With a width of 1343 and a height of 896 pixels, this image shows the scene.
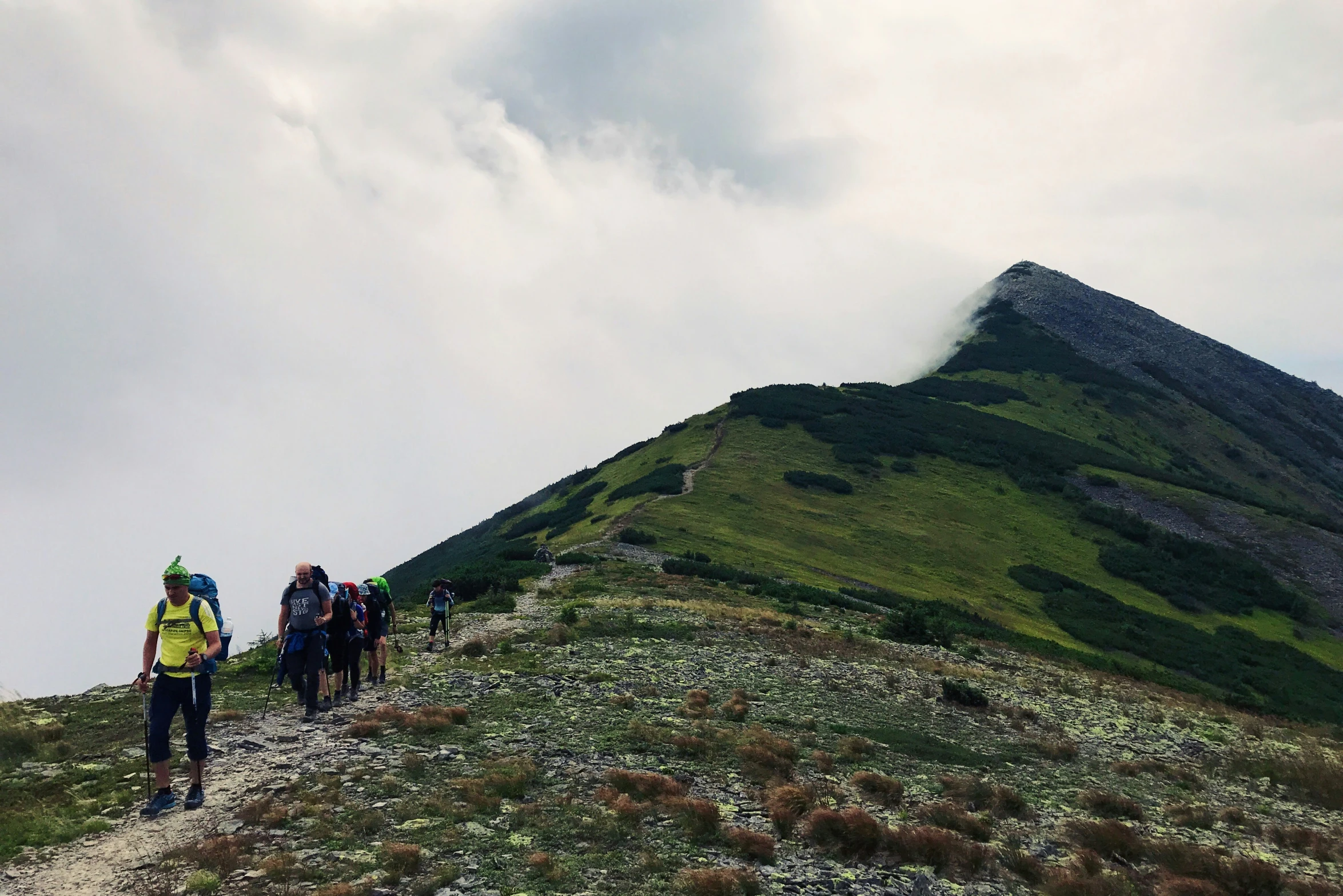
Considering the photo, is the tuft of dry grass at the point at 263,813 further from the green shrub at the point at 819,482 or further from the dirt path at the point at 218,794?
the green shrub at the point at 819,482

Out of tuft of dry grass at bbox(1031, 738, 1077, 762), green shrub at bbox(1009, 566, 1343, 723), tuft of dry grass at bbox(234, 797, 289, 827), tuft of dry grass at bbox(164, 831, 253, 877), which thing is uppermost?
tuft of dry grass at bbox(234, 797, 289, 827)

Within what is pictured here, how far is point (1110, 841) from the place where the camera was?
11859 mm

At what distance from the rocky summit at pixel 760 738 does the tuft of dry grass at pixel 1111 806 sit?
2.9 inches

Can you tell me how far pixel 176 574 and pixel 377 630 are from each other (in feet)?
31.1

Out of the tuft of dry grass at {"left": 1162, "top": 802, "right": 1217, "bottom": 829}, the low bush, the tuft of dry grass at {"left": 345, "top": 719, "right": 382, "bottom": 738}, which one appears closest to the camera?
the tuft of dry grass at {"left": 1162, "top": 802, "right": 1217, "bottom": 829}

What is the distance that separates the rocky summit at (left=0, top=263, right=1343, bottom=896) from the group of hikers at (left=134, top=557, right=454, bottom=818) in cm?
73

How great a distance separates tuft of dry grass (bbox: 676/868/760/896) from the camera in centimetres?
890

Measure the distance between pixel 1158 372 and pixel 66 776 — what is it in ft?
510

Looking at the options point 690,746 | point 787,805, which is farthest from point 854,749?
point 787,805

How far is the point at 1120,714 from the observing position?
910 inches

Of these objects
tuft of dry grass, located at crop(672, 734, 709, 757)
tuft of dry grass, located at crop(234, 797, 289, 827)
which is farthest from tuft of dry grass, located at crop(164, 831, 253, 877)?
tuft of dry grass, located at crop(672, 734, 709, 757)

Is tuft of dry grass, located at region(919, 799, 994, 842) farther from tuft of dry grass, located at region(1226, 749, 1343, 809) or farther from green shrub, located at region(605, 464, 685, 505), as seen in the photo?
green shrub, located at region(605, 464, 685, 505)

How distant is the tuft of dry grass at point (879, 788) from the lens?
1292 cm

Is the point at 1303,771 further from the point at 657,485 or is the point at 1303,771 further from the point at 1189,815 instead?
the point at 657,485
